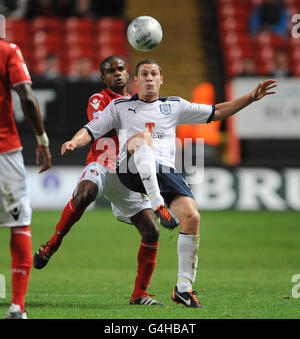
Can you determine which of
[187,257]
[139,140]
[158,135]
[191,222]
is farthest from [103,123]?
[187,257]

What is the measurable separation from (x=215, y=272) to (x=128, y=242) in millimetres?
3010

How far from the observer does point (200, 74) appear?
2009 cm

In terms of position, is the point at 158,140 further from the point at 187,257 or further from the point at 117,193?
the point at 187,257

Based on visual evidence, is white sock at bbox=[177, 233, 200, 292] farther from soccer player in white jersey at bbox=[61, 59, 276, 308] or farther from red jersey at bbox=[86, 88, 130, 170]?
red jersey at bbox=[86, 88, 130, 170]

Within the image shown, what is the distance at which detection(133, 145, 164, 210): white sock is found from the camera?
6.30 metres

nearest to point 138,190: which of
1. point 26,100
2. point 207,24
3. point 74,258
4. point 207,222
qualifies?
point 26,100

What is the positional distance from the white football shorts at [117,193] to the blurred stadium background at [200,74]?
21.5ft

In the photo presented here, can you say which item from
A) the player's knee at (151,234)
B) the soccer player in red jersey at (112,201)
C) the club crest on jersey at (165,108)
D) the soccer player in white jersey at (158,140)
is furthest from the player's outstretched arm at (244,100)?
the player's knee at (151,234)

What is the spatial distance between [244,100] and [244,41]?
41.9ft

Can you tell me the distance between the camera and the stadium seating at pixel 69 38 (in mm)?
18078

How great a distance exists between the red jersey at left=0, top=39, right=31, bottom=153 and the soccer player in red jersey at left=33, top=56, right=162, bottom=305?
5.29 ft

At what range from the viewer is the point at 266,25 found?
63.1 ft

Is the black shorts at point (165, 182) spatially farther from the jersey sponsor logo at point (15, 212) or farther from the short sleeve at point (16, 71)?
the short sleeve at point (16, 71)

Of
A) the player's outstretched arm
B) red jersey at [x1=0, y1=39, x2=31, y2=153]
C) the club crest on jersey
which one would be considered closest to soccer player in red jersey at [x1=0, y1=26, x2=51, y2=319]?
red jersey at [x1=0, y1=39, x2=31, y2=153]
